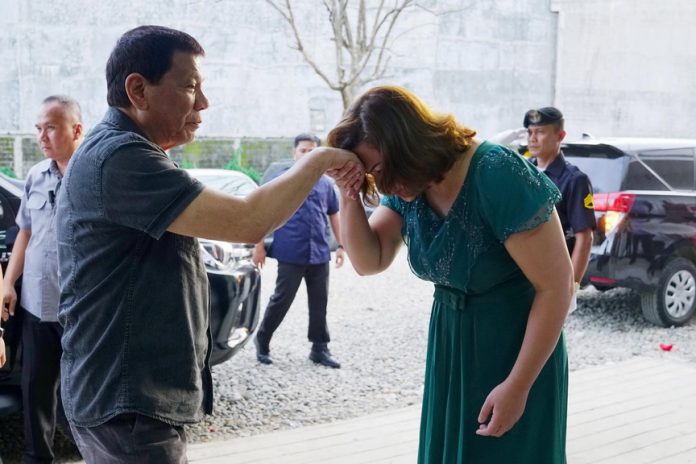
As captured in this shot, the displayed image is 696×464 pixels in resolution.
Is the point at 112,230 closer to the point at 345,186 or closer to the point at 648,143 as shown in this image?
the point at 345,186

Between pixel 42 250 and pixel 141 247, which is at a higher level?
pixel 141 247

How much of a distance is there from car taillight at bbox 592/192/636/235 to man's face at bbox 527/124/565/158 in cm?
256

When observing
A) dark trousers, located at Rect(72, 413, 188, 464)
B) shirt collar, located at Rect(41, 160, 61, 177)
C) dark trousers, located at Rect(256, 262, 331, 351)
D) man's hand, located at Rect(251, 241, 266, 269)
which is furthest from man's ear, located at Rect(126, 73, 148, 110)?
man's hand, located at Rect(251, 241, 266, 269)

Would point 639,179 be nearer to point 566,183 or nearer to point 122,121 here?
point 566,183

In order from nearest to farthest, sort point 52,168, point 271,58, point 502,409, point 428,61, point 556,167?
point 502,409 < point 52,168 < point 556,167 < point 271,58 < point 428,61

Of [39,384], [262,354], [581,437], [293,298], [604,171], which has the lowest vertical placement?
[262,354]

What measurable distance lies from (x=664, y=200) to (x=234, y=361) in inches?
174

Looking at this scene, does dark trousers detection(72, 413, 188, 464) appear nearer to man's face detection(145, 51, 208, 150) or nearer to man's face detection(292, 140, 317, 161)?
man's face detection(145, 51, 208, 150)

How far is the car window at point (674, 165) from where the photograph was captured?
7688 mm

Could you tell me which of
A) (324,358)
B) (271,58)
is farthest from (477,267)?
(271,58)

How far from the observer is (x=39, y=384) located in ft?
12.0

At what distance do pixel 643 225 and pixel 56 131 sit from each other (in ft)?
18.2

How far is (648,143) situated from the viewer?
7805 mm

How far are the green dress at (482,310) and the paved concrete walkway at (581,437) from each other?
1900 mm
